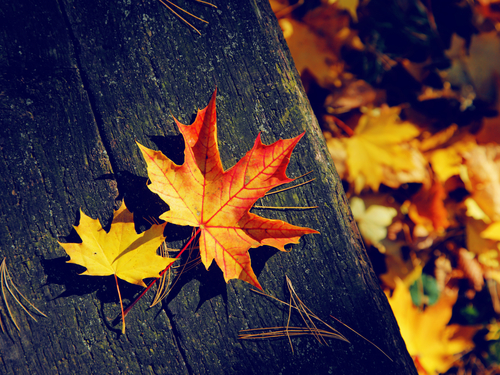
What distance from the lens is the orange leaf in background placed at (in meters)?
1.49

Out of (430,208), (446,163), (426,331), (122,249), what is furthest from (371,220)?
(122,249)

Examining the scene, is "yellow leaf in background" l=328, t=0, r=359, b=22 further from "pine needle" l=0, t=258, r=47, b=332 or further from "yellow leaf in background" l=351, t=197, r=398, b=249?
"pine needle" l=0, t=258, r=47, b=332

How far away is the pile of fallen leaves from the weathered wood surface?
1.88 feet

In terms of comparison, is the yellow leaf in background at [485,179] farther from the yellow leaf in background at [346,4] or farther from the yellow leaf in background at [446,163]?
the yellow leaf in background at [346,4]

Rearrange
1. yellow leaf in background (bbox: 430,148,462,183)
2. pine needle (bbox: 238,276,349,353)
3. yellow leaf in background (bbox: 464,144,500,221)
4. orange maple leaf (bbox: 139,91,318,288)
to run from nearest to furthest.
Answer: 1. orange maple leaf (bbox: 139,91,318,288)
2. pine needle (bbox: 238,276,349,353)
3. yellow leaf in background (bbox: 464,144,500,221)
4. yellow leaf in background (bbox: 430,148,462,183)

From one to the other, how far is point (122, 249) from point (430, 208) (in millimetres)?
1537

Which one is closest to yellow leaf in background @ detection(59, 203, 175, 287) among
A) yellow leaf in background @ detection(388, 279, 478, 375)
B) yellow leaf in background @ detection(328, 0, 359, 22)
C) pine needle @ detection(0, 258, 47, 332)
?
pine needle @ detection(0, 258, 47, 332)

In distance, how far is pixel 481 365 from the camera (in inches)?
67.0

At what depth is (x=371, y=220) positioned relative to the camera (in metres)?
1.47

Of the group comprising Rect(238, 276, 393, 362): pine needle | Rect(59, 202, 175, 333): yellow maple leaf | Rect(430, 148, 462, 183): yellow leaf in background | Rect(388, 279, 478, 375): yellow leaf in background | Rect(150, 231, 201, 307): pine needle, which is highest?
Rect(59, 202, 175, 333): yellow maple leaf

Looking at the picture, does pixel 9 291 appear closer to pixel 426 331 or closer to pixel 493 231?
pixel 426 331

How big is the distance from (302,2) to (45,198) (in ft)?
5.06

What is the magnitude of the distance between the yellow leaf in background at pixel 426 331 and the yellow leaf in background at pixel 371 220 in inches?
12.4

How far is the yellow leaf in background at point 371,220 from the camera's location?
146cm
